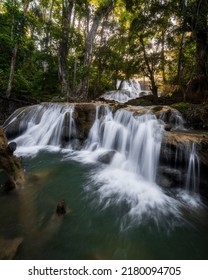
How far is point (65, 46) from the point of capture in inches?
531

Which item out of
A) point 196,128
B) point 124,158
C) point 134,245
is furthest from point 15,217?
point 196,128

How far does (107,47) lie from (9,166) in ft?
46.9

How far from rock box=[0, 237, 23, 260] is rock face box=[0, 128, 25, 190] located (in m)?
1.59

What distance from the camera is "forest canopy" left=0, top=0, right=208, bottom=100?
9078 millimetres

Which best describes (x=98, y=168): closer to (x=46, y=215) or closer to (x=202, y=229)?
(x=46, y=215)

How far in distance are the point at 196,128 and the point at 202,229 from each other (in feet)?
18.0

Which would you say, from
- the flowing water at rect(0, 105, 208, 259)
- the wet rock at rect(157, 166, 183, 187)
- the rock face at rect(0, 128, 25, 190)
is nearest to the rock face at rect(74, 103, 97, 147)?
the flowing water at rect(0, 105, 208, 259)

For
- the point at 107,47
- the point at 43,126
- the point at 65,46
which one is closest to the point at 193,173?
the point at 43,126

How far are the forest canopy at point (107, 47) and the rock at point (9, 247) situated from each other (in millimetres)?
8936

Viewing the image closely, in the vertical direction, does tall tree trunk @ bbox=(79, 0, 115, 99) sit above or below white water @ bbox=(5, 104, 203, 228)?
above

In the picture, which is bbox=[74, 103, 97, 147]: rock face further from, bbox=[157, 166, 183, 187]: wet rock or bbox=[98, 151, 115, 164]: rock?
bbox=[157, 166, 183, 187]: wet rock

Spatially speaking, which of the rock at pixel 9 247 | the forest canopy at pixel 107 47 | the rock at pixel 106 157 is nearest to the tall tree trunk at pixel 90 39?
the forest canopy at pixel 107 47

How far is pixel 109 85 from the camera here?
20969 millimetres

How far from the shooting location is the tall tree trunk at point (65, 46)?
13.1m
